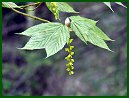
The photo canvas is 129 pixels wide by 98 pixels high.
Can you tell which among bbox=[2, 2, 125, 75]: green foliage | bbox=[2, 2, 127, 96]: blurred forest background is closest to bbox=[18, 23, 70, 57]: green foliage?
bbox=[2, 2, 125, 75]: green foliage

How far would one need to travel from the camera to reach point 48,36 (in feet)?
3.15

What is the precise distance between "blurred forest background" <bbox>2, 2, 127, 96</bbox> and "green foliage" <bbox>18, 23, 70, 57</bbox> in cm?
245

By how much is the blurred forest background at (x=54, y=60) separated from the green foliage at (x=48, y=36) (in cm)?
245

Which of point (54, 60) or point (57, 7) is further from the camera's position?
point (54, 60)

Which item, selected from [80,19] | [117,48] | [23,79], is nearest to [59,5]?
[80,19]

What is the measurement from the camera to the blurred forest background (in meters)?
3.64

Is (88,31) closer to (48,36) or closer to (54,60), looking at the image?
(48,36)

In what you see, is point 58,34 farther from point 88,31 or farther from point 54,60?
point 54,60

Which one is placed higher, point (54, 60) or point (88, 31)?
point (88, 31)

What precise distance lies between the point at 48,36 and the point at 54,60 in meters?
2.87

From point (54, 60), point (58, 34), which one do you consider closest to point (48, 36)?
point (58, 34)

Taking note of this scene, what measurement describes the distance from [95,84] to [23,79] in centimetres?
76

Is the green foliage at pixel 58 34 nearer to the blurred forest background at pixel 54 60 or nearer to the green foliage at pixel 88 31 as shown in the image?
the green foliage at pixel 88 31

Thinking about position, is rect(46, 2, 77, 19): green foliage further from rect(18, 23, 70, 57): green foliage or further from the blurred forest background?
the blurred forest background
